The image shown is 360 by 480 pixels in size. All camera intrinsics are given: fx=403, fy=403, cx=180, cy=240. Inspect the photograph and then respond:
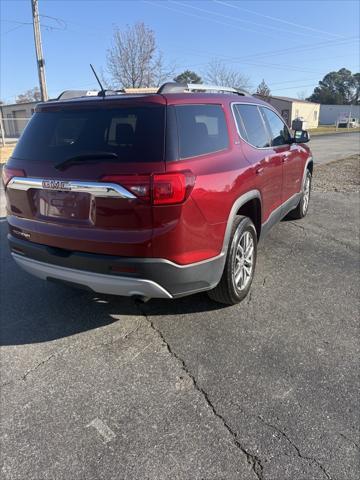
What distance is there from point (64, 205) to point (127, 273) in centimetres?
70

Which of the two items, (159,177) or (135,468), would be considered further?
(159,177)

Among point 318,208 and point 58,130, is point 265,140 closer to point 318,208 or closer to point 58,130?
point 58,130

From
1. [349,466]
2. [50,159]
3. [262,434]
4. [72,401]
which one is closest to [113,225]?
[50,159]

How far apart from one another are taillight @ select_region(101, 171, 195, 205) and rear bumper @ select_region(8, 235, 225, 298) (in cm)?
42

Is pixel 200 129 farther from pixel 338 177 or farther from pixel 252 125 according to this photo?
pixel 338 177

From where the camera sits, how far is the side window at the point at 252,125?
149 inches

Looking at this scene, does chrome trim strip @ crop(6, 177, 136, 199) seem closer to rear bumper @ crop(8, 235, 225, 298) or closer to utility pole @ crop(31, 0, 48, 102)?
rear bumper @ crop(8, 235, 225, 298)

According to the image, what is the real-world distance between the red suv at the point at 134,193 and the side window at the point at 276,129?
4.28 feet

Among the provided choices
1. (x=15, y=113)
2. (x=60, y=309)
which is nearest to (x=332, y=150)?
(x=60, y=309)

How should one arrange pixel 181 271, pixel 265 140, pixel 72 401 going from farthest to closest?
1. pixel 265 140
2. pixel 181 271
3. pixel 72 401

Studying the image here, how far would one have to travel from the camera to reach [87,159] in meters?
2.79

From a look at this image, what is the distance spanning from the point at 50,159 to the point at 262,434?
2.34 metres

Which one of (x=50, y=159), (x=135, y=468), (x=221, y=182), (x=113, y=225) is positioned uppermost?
(x=50, y=159)

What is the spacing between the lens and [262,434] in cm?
229
